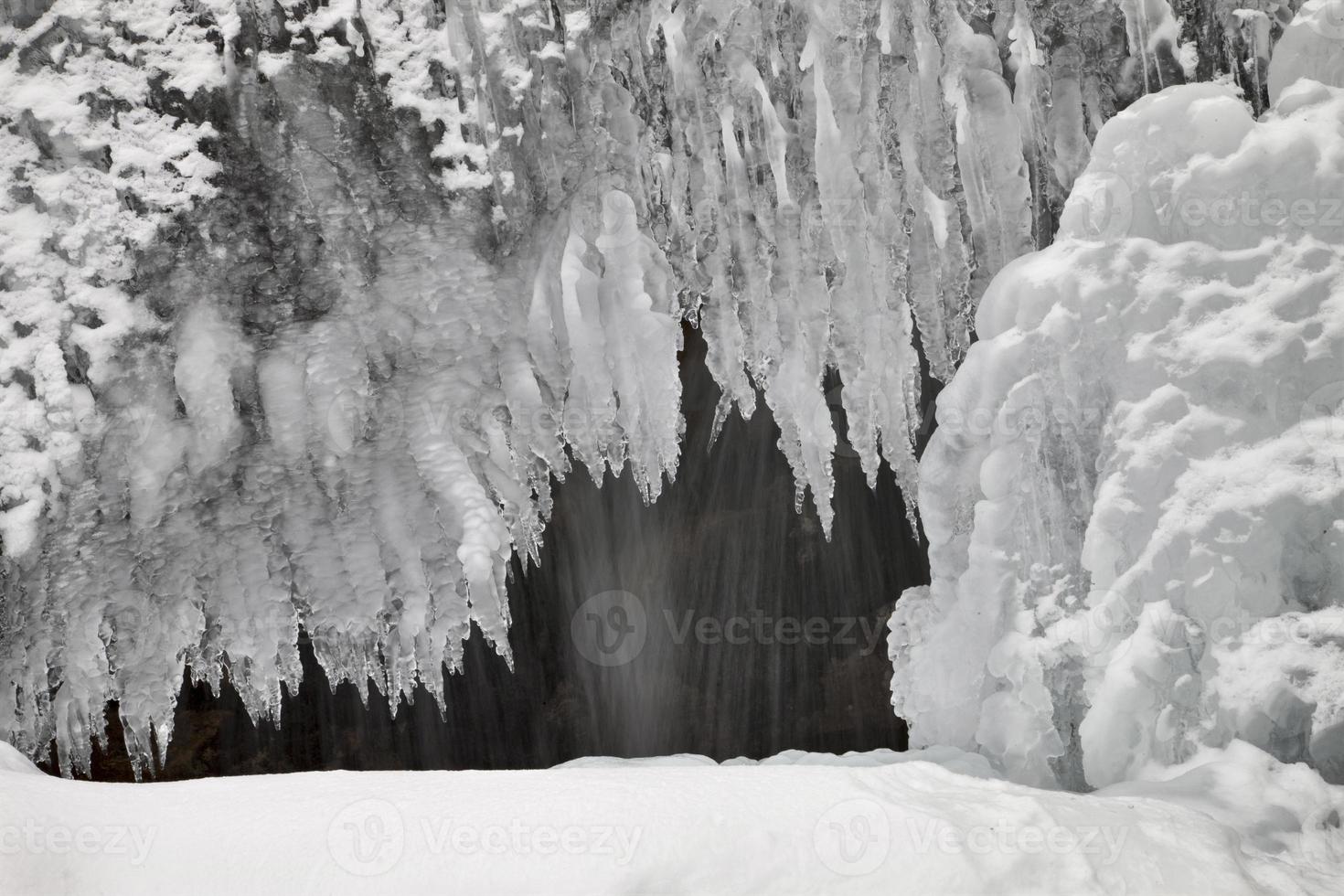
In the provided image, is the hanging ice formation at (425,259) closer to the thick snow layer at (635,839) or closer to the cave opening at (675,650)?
the thick snow layer at (635,839)

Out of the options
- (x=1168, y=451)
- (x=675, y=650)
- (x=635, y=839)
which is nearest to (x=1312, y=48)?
(x=1168, y=451)

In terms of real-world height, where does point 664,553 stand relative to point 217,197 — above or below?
below

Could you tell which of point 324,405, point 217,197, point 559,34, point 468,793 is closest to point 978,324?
point 559,34

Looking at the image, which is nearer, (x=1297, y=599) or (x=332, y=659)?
(x=1297, y=599)

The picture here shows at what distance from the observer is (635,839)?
1702mm

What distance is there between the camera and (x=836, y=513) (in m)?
5.19

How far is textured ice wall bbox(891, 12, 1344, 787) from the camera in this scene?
7.45ft

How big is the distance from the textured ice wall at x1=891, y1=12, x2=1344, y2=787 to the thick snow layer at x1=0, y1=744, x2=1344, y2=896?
38 cm

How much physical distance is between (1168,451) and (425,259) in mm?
2235

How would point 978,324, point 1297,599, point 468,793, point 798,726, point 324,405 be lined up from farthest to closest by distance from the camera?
point 798,726 → point 324,405 → point 978,324 → point 1297,599 → point 468,793

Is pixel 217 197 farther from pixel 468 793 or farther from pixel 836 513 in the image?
pixel 836 513

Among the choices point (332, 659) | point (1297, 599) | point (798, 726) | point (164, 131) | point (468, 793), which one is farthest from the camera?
point (798, 726)

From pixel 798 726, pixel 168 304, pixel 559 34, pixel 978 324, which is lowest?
pixel 798 726

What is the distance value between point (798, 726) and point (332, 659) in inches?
94.3
